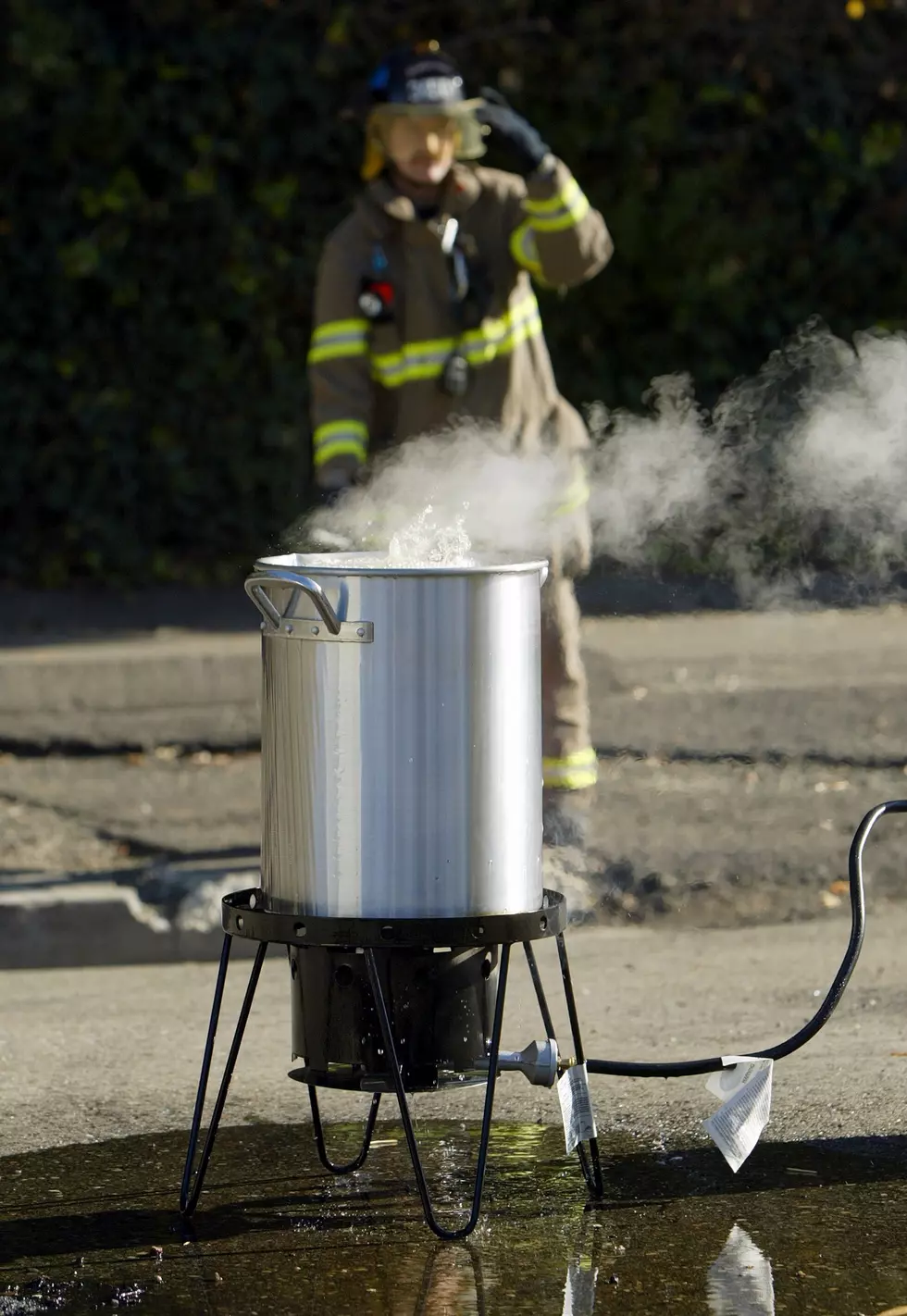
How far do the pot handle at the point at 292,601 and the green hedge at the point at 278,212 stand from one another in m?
6.13

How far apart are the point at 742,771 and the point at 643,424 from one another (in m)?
2.24

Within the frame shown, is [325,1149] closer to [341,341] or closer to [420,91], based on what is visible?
[341,341]

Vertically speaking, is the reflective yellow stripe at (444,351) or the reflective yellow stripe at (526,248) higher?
the reflective yellow stripe at (526,248)

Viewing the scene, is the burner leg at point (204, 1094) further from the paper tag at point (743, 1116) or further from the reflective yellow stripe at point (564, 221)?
the reflective yellow stripe at point (564, 221)

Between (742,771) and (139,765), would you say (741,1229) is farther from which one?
(139,765)

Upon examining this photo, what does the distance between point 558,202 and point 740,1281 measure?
3.40 metres

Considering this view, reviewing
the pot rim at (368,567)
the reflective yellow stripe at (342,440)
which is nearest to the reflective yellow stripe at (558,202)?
the reflective yellow stripe at (342,440)

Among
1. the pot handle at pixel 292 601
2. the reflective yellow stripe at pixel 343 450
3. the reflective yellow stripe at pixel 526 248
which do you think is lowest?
the pot handle at pixel 292 601

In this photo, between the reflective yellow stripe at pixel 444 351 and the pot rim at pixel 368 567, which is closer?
the pot rim at pixel 368 567

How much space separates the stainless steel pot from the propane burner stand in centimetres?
4

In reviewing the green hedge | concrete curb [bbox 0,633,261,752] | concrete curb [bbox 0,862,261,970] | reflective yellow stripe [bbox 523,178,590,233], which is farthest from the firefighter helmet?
the green hedge

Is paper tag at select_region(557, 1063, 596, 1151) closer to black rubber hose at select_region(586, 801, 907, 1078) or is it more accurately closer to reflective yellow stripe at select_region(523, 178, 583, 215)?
black rubber hose at select_region(586, 801, 907, 1078)

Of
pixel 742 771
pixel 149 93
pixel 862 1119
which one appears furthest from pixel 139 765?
pixel 862 1119

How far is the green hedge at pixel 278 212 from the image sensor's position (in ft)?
30.9
